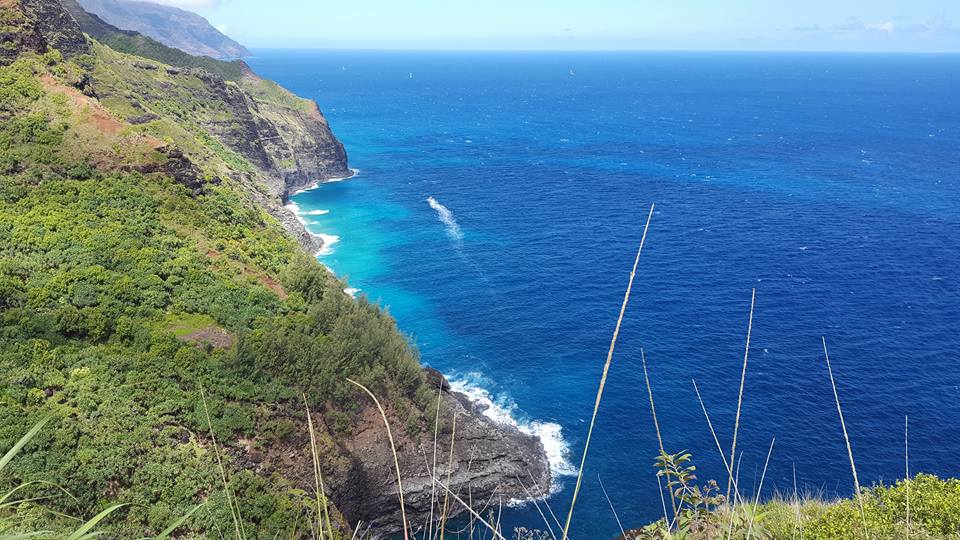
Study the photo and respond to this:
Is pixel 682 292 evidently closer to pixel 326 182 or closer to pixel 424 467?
pixel 424 467

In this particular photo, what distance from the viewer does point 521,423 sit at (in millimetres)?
50438

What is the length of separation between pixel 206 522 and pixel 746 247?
79.4 meters

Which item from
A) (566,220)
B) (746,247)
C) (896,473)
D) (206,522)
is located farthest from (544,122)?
(206,522)

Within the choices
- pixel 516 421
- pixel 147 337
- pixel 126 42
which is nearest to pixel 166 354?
pixel 147 337

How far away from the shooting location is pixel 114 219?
137 feet

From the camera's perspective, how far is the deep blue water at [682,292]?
159 ft

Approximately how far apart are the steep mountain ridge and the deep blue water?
466 inches

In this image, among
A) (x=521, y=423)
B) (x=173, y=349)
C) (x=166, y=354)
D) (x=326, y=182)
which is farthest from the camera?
(x=326, y=182)

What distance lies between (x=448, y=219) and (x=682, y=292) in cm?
4237

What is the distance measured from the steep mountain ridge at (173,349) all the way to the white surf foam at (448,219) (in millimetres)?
38481

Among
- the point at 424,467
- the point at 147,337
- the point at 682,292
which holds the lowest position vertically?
the point at 424,467

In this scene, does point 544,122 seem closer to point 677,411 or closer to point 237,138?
point 237,138

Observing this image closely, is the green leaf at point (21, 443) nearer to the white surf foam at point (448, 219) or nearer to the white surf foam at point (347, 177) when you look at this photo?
the white surf foam at point (448, 219)

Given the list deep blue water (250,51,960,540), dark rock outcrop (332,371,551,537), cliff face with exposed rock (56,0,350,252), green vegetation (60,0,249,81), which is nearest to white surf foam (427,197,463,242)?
deep blue water (250,51,960,540)
